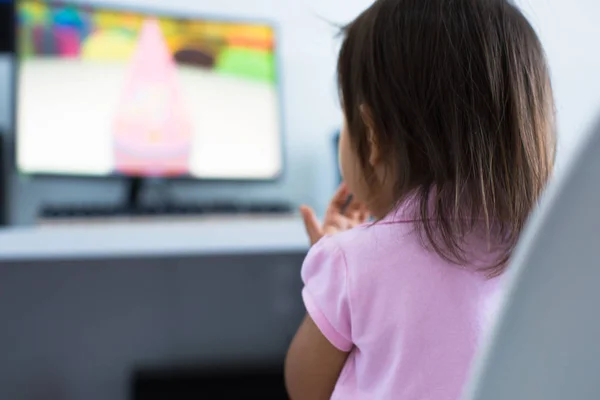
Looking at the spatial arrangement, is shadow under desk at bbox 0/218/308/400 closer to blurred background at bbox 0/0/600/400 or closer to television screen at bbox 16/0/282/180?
blurred background at bbox 0/0/600/400

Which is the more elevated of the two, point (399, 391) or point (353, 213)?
point (353, 213)

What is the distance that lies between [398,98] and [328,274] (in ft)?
0.63

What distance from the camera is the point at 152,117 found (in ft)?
3.67

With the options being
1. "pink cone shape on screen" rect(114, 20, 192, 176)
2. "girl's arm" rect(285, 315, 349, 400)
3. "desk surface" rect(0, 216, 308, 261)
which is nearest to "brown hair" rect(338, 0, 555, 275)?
"girl's arm" rect(285, 315, 349, 400)

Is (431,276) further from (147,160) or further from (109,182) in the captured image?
(109,182)

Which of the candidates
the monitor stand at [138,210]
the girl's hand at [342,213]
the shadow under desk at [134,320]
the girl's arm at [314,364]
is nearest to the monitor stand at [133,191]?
the monitor stand at [138,210]

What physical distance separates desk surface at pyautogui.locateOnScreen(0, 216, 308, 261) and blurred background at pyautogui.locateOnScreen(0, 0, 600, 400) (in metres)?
0.08

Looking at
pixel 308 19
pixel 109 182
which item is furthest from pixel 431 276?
pixel 308 19

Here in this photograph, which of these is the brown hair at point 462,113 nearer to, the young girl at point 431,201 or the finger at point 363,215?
the young girl at point 431,201

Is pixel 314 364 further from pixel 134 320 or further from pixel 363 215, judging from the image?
pixel 134 320

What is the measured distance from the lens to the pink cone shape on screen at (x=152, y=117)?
110 centimetres

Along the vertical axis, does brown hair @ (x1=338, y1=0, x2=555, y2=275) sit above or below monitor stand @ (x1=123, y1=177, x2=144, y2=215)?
above

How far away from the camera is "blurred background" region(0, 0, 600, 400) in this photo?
1.08 metres

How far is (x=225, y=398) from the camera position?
4.15 ft
